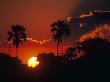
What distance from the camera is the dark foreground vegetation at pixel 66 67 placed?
102 metres

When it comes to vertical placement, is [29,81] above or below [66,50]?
below

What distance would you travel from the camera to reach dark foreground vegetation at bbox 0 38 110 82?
10250 cm

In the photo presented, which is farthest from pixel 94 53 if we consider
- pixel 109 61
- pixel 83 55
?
pixel 109 61

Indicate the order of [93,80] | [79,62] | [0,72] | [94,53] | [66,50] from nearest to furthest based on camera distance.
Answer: [93,80] → [0,72] → [79,62] → [94,53] → [66,50]

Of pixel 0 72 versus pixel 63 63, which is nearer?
pixel 0 72

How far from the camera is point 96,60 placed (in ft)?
373

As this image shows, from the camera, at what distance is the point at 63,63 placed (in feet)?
382

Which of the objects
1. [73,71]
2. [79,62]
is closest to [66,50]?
[79,62]

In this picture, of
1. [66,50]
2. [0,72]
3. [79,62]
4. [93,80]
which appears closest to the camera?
[93,80]

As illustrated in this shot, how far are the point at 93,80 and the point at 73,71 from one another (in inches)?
301

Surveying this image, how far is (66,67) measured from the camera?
110 meters

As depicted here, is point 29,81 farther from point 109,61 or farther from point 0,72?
point 109,61

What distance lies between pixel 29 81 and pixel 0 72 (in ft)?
34.4

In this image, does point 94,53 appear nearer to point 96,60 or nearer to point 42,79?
point 96,60
